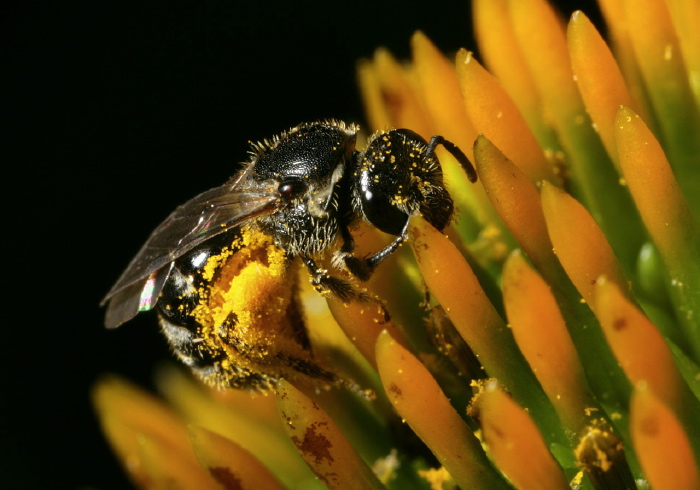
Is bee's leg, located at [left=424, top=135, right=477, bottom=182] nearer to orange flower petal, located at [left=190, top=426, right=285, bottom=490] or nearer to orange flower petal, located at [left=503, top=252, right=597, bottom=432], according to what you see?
orange flower petal, located at [left=503, top=252, right=597, bottom=432]

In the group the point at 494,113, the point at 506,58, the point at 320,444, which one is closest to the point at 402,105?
the point at 506,58

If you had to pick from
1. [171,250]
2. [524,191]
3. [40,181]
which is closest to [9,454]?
[40,181]

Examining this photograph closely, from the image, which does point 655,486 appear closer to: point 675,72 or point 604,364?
point 604,364

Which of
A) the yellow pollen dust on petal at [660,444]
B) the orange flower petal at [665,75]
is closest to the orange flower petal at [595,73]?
the orange flower petal at [665,75]

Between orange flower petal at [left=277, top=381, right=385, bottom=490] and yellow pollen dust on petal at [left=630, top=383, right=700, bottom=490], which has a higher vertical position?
orange flower petal at [left=277, top=381, right=385, bottom=490]

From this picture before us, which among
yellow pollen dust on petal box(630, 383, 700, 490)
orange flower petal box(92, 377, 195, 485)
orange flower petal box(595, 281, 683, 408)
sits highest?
orange flower petal box(92, 377, 195, 485)

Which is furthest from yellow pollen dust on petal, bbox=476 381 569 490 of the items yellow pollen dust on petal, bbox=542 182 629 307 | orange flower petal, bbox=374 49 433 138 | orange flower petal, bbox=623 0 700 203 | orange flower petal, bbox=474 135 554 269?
orange flower petal, bbox=374 49 433 138

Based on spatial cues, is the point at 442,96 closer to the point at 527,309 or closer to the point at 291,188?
the point at 291,188
